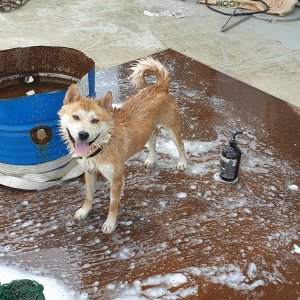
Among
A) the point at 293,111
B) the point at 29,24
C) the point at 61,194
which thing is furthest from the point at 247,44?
the point at 61,194

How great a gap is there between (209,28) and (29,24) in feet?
8.99

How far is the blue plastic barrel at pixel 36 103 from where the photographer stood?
294cm

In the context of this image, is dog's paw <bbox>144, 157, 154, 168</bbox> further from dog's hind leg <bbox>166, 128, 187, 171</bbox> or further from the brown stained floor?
dog's hind leg <bbox>166, 128, 187, 171</bbox>

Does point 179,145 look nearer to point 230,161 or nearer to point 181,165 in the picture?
point 181,165

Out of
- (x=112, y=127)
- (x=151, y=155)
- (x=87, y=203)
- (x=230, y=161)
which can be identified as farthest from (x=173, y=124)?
(x=87, y=203)

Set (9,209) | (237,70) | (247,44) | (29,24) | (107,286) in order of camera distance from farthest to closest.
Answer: (29,24) < (247,44) < (237,70) < (9,209) < (107,286)

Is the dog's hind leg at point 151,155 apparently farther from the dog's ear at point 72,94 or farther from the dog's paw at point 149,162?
the dog's ear at point 72,94

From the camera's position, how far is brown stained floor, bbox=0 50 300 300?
2.64 m

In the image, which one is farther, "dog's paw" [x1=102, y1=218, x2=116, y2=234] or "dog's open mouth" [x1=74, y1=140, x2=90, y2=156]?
"dog's paw" [x1=102, y1=218, x2=116, y2=234]

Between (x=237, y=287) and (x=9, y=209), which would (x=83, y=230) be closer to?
(x=9, y=209)

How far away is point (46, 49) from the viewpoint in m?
3.48

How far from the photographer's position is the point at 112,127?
2701mm

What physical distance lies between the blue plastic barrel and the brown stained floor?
0.33 m

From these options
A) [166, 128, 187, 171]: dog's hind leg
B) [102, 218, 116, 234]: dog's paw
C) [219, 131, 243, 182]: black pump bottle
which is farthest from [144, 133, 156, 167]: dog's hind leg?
[102, 218, 116, 234]: dog's paw
